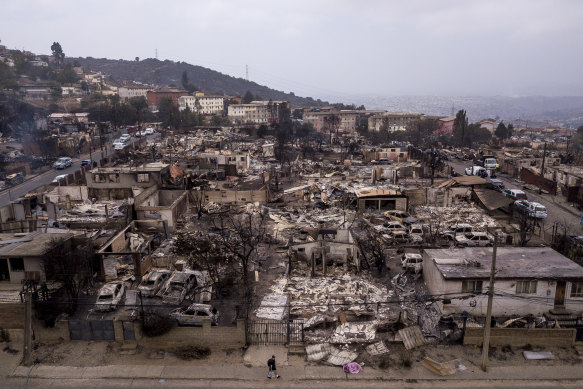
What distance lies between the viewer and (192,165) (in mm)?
37781

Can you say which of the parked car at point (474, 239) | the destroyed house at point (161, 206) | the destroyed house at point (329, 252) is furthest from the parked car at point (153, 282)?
the parked car at point (474, 239)

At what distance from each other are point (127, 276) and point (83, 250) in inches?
76.0

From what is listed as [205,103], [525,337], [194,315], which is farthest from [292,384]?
[205,103]

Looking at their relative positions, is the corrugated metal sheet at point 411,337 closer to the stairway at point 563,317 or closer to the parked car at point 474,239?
the stairway at point 563,317

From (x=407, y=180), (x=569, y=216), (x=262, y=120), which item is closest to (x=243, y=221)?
(x=407, y=180)

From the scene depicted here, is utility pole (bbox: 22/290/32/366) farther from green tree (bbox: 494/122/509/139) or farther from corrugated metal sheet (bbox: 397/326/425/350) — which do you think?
green tree (bbox: 494/122/509/139)

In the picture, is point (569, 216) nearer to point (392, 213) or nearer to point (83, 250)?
point (392, 213)

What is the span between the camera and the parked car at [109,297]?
14.2 m

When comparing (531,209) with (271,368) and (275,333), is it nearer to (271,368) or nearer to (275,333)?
(275,333)

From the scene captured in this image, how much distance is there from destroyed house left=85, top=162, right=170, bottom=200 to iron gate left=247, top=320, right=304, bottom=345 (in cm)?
1675

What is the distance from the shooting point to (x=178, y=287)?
50.2 ft

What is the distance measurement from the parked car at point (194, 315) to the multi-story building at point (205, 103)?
87153 millimetres

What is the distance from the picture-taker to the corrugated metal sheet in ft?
41.5

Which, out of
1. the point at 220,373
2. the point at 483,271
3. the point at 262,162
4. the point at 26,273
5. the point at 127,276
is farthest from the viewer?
the point at 262,162
